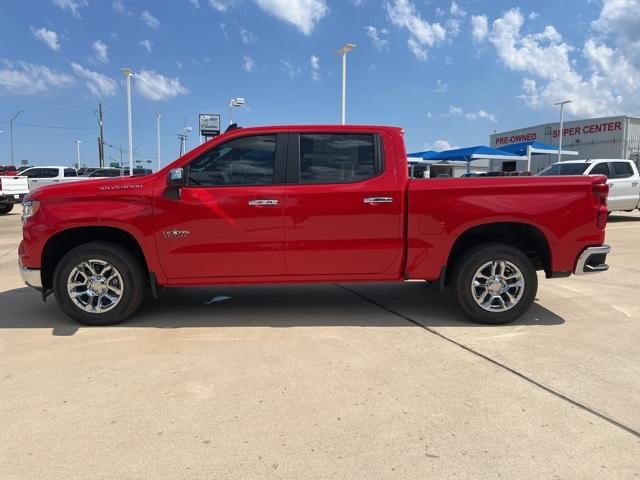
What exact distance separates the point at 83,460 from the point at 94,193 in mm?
2770

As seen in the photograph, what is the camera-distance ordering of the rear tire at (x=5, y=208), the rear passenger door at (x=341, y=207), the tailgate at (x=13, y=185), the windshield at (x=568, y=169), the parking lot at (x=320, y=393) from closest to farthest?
the parking lot at (x=320, y=393) < the rear passenger door at (x=341, y=207) < the windshield at (x=568, y=169) < the tailgate at (x=13, y=185) < the rear tire at (x=5, y=208)

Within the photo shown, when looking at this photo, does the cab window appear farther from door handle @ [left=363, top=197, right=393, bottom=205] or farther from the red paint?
door handle @ [left=363, top=197, right=393, bottom=205]

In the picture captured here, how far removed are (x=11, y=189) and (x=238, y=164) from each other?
669 inches

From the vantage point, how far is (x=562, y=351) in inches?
172

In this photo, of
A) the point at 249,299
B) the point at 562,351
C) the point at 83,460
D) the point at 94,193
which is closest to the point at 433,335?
the point at 562,351

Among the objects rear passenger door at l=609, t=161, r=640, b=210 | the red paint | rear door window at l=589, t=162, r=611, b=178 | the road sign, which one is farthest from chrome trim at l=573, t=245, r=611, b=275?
the road sign

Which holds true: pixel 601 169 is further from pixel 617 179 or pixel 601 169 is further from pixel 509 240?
pixel 509 240

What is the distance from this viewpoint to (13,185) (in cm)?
1855

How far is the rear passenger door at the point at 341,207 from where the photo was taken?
16.0 feet

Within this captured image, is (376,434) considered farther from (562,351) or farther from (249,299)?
(249,299)

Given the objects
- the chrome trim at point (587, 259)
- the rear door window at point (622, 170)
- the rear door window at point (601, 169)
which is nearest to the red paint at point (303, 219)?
the chrome trim at point (587, 259)

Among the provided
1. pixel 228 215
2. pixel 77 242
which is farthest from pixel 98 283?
pixel 228 215

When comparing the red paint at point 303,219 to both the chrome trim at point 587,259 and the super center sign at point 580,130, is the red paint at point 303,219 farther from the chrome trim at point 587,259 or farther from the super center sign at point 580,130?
the super center sign at point 580,130

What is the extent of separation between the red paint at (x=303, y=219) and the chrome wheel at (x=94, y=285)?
0.38 metres
